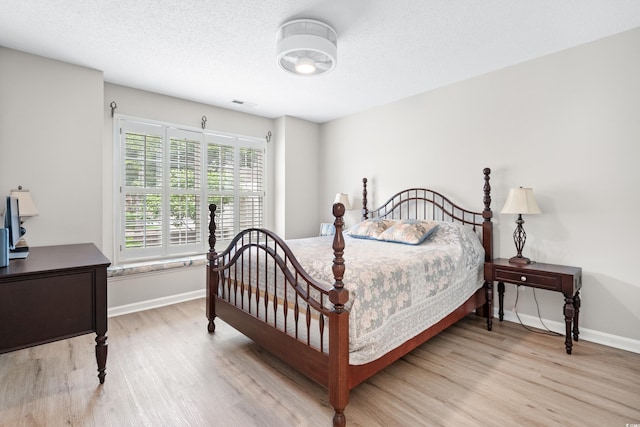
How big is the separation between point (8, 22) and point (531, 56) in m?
4.37

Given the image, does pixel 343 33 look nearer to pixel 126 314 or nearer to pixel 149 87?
pixel 149 87

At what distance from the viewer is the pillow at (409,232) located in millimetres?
3080

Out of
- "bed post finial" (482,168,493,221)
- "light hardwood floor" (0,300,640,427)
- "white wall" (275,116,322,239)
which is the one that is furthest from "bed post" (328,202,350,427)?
"white wall" (275,116,322,239)

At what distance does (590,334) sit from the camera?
274cm

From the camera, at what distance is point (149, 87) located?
145 inches

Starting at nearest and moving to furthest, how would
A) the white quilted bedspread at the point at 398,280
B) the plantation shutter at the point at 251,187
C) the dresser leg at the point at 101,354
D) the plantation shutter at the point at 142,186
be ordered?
the white quilted bedspread at the point at 398,280, the dresser leg at the point at 101,354, the plantation shutter at the point at 142,186, the plantation shutter at the point at 251,187

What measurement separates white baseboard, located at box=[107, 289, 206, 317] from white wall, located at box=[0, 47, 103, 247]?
75 centimetres

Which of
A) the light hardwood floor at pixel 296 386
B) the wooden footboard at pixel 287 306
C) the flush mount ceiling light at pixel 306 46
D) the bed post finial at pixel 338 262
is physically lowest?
the light hardwood floor at pixel 296 386

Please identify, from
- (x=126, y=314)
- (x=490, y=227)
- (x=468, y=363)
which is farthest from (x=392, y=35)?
(x=126, y=314)

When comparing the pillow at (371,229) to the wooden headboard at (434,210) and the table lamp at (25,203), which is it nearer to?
the wooden headboard at (434,210)

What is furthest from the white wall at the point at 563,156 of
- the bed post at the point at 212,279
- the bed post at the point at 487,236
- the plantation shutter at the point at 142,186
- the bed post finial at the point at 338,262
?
the plantation shutter at the point at 142,186

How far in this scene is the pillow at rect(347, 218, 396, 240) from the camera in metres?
3.45

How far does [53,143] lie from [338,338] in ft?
10.6

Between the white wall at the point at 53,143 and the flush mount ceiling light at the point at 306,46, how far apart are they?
2.13 meters
